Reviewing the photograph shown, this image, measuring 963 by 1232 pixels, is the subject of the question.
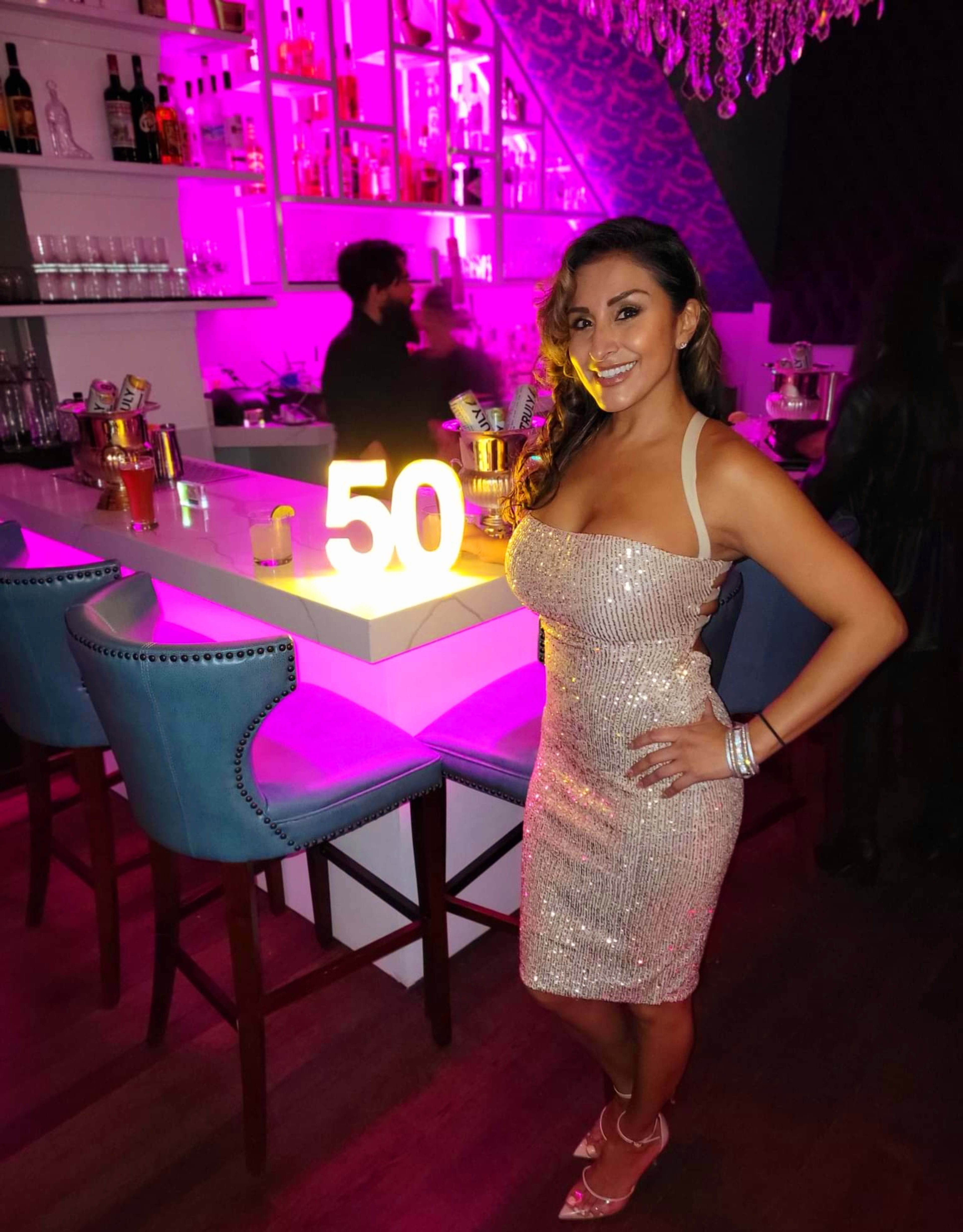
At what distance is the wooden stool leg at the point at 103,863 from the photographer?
6.59 ft

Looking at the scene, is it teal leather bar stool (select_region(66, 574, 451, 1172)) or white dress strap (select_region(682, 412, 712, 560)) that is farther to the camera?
teal leather bar stool (select_region(66, 574, 451, 1172))

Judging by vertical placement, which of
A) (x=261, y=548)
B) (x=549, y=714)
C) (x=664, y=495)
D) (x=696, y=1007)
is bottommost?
(x=696, y=1007)

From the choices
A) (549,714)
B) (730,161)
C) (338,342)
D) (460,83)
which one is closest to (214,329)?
(338,342)

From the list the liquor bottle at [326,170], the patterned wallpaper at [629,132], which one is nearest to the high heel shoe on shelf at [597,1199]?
the patterned wallpaper at [629,132]

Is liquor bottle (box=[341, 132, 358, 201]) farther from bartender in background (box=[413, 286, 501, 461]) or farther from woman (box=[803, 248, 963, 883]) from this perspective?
woman (box=[803, 248, 963, 883])

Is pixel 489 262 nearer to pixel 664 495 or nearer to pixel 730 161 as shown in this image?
pixel 730 161

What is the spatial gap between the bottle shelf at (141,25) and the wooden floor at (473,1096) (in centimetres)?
280

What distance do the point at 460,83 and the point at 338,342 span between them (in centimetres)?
275

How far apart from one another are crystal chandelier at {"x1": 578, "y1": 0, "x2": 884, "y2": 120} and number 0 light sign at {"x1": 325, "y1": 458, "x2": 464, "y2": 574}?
287cm

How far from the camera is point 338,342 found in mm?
3350

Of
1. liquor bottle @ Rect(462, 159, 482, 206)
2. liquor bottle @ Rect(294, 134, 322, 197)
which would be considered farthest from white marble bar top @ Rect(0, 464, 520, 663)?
liquor bottle @ Rect(462, 159, 482, 206)

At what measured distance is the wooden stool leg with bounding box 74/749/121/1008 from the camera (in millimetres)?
2008

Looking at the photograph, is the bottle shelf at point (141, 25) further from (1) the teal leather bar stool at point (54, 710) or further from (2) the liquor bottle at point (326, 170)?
(1) the teal leather bar stool at point (54, 710)

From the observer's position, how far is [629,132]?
530 cm
